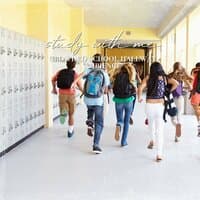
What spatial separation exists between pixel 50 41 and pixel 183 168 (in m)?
4.42

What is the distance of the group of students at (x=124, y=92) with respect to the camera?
5371 mm

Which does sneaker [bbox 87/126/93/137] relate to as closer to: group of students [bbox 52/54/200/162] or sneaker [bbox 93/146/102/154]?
group of students [bbox 52/54/200/162]

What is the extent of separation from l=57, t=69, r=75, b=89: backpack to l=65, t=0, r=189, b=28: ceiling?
3.79 metres

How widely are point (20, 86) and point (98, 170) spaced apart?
2.25 metres

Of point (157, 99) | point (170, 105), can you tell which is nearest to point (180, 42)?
point (170, 105)

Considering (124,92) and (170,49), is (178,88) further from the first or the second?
(170,49)

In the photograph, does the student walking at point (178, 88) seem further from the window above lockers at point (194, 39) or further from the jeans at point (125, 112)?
the window above lockers at point (194, 39)

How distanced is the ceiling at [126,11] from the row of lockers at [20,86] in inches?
143

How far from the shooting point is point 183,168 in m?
4.98

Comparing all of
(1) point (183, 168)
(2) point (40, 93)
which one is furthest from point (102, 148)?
(2) point (40, 93)

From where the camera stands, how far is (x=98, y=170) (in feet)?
15.9

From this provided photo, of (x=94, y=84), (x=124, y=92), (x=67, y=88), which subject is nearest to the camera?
(x=94, y=84)

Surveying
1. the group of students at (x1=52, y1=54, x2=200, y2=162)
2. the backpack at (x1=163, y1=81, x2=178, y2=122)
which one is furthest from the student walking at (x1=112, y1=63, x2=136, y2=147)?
the backpack at (x1=163, y1=81, x2=178, y2=122)

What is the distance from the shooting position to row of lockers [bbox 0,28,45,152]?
218 inches
